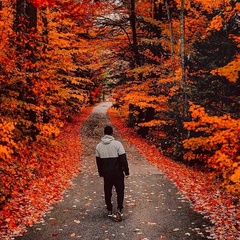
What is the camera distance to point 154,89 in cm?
2103

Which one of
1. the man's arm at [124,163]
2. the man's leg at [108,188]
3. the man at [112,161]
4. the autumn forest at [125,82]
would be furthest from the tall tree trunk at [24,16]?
the man's leg at [108,188]

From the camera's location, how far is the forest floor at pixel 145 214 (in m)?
6.71

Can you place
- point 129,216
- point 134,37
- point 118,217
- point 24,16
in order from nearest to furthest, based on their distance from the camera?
point 118,217, point 129,216, point 24,16, point 134,37

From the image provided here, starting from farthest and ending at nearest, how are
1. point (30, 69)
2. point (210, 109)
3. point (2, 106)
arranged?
point (210, 109) → point (30, 69) → point (2, 106)

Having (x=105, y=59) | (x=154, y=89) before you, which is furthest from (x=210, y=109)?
(x=105, y=59)

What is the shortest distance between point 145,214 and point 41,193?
3.37 m

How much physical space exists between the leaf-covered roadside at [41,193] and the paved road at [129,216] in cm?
31

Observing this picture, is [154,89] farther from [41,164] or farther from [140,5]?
[41,164]

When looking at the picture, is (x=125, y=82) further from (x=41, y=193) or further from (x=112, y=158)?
(x=112, y=158)

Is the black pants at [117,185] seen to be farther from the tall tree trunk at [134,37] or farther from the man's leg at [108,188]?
the tall tree trunk at [134,37]

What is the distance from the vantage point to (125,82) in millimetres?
23703

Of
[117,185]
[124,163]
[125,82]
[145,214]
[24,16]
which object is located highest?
[24,16]

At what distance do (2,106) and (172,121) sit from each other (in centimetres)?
1030

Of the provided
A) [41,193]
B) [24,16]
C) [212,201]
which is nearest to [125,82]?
[24,16]
